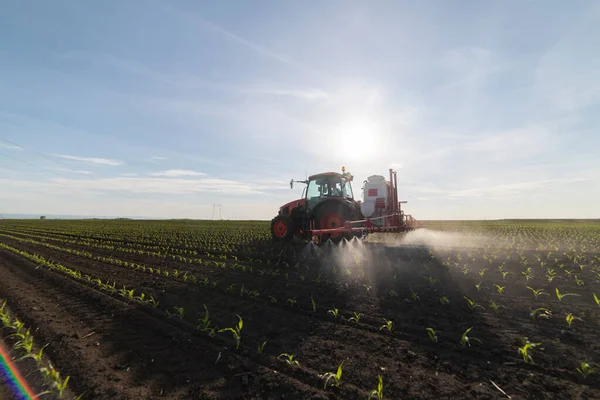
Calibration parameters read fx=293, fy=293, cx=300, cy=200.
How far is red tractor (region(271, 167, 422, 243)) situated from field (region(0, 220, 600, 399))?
3006 mm

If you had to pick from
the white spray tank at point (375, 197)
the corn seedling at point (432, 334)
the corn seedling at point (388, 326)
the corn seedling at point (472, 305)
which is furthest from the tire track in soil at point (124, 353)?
the white spray tank at point (375, 197)

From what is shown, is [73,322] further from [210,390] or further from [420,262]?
[420,262]

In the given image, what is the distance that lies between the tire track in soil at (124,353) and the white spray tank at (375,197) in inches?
426

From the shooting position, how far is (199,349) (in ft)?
12.7

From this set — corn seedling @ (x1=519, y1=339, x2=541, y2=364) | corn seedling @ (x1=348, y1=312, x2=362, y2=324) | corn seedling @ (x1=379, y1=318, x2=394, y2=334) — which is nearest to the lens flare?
corn seedling @ (x1=348, y1=312, x2=362, y2=324)

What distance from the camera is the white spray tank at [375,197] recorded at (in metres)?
14.0

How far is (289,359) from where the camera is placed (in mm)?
3514

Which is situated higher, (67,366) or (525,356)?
(525,356)

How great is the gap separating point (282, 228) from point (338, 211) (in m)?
3.27

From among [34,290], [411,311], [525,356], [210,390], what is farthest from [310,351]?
[34,290]

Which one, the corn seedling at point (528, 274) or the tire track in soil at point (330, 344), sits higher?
the corn seedling at point (528, 274)

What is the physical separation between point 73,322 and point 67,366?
1619 millimetres

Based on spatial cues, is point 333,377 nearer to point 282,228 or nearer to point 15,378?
point 15,378

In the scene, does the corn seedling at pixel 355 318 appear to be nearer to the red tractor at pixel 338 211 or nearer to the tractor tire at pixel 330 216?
the red tractor at pixel 338 211
